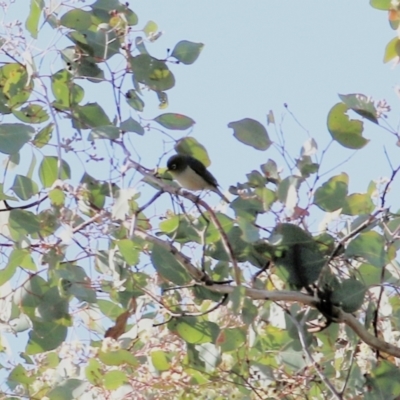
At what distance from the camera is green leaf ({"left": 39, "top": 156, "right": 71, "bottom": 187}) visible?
150cm

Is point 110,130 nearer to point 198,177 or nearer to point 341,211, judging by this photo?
point 341,211

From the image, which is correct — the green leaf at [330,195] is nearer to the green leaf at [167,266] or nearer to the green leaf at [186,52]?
the green leaf at [167,266]

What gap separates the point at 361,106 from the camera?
1.33m

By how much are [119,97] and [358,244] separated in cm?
53

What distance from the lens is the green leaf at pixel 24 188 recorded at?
142 cm

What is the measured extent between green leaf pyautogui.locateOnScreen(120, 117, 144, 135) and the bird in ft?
1.96

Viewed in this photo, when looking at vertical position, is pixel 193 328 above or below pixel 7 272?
below

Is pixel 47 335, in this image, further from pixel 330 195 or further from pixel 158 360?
pixel 330 195

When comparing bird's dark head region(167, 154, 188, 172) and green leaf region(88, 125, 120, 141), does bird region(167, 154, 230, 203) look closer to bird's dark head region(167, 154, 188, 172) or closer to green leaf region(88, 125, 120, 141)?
bird's dark head region(167, 154, 188, 172)

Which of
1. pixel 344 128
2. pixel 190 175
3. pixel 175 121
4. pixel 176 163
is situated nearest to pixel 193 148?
pixel 175 121

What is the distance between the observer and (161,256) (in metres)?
1.37

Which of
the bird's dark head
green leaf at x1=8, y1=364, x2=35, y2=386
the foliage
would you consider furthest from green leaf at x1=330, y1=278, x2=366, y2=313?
the bird's dark head

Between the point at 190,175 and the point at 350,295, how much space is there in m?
0.93

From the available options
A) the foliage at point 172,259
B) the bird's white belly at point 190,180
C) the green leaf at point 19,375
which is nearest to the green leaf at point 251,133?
the foliage at point 172,259
